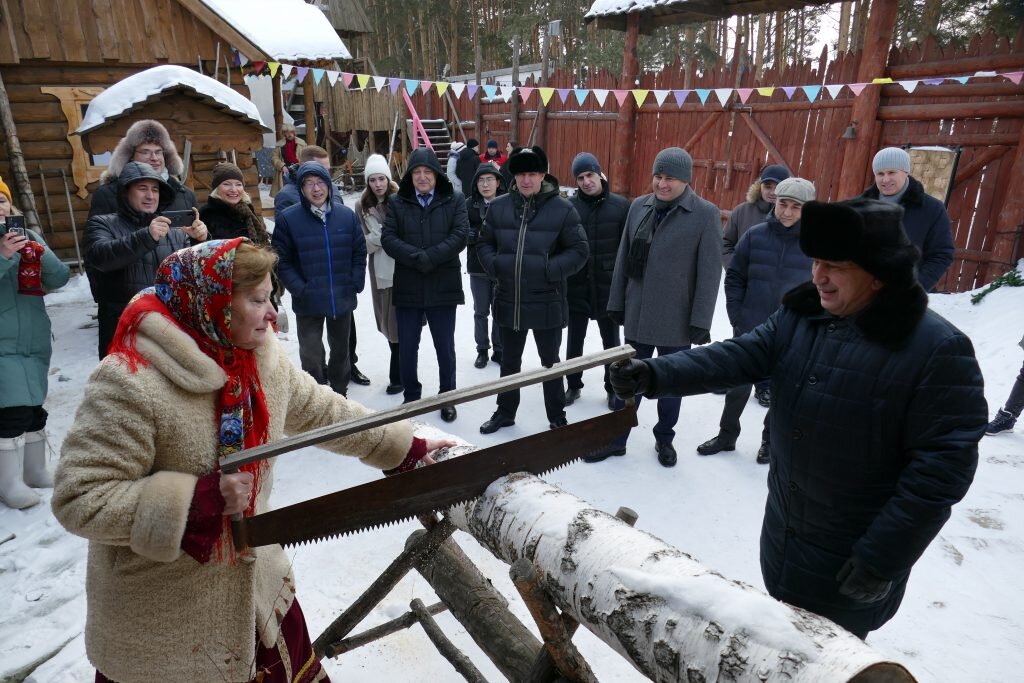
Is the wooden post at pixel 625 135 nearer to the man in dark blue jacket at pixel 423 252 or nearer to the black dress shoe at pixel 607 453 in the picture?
the man in dark blue jacket at pixel 423 252

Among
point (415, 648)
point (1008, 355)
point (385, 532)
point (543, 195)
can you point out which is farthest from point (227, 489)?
point (1008, 355)

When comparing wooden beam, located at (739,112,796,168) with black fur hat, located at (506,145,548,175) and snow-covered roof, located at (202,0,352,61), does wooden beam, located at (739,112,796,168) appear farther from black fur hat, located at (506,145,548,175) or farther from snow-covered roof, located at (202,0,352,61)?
snow-covered roof, located at (202,0,352,61)

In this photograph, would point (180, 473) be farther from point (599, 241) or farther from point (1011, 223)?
point (1011, 223)

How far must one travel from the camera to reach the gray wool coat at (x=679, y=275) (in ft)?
14.2

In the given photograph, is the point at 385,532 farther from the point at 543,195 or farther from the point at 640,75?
the point at 640,75

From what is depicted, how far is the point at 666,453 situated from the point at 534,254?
1781 mm

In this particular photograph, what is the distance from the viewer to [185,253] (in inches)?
67.1

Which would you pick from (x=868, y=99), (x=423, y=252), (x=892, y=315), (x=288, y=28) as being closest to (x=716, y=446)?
(x=423, y=252)

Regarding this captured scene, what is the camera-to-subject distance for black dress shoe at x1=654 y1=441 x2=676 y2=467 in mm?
4590

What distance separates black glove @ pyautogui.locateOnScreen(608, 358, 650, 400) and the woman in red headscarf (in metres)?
1.14

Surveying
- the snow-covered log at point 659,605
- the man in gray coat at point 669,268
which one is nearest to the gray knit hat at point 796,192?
the man in gray coat at point 669,268

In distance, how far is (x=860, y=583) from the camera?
6.32 ft

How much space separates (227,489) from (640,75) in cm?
1187

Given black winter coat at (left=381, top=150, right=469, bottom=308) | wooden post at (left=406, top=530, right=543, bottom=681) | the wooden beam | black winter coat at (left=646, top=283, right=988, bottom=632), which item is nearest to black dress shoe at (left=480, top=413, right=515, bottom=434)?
black winter coat at (left=381, top=150, right=469, bottom=308)
